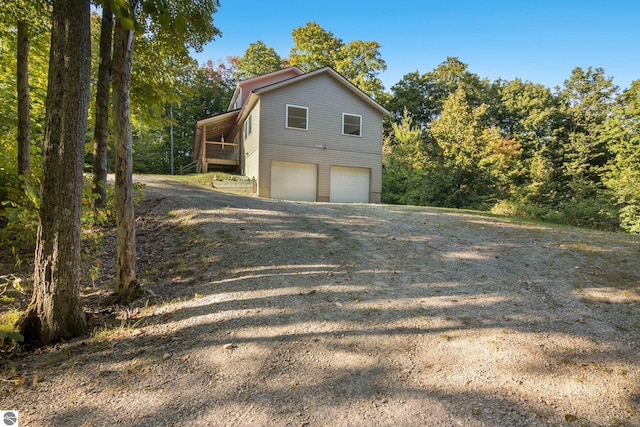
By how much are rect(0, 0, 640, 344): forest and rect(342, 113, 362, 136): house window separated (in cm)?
480

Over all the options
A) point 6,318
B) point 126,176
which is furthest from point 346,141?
point 6,318

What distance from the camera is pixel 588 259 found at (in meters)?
5.54

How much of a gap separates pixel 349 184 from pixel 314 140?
280cm

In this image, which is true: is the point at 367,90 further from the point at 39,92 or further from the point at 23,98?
the point at 23,98

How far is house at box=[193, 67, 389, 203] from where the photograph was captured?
612 inches

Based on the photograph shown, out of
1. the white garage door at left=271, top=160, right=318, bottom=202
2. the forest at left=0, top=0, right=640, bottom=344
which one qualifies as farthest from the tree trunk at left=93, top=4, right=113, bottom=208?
the white garage door at left=271, top=160, right=318, bottom=202

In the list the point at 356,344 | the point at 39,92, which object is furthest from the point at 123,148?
the point at 39,92

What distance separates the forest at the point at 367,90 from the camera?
15.7 feet

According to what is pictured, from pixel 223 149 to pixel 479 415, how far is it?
22.4 metres

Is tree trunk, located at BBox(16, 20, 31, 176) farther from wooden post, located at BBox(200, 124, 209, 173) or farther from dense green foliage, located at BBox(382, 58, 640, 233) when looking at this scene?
dense green foliage, located at BBox(382, 58, 640, 233)

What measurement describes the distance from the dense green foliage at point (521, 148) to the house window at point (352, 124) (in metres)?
4.92

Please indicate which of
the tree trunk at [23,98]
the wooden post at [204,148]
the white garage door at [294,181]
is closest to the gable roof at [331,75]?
the white garage door at [294,181]

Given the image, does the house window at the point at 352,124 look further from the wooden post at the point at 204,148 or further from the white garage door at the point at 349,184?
the wooden post at the point at 204,148

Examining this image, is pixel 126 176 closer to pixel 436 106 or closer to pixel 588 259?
→ pixel 588 259
